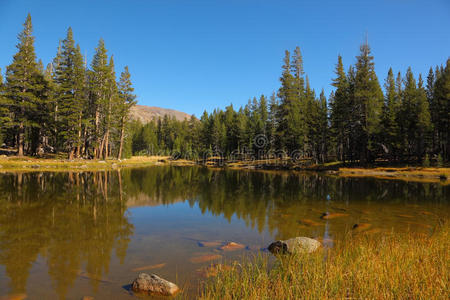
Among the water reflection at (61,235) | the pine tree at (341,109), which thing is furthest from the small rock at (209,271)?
the pine tree at (341,109)

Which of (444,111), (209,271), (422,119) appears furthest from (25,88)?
(444,111)

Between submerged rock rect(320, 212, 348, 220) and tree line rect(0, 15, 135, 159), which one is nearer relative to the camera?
submerged rock rect(320, 212, 348, 220)

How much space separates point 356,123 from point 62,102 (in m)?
51.5

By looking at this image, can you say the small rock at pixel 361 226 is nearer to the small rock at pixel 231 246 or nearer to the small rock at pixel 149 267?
the small rock at pixel 231 246

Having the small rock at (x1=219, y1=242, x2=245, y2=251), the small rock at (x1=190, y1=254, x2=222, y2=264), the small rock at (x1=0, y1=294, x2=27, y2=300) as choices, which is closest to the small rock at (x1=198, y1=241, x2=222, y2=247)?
the small rock at (x1=219, y1=242, x2=245, y2=251)

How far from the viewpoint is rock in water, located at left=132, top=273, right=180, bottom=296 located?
18.4 ft

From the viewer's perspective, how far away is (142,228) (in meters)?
11.4

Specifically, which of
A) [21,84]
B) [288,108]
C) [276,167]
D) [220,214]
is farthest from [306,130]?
[21,84]

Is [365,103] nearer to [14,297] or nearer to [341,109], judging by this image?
[341,109]

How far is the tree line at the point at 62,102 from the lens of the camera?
41.9 meters

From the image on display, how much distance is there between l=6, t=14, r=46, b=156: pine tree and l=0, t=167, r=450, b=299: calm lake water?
1122 inches

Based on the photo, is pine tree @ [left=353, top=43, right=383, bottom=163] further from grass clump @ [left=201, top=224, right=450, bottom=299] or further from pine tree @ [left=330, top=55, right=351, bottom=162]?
grass clump @ [left=201, top=224, right=450, bottom=299]

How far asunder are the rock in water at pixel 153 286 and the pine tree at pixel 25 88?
4606 cm

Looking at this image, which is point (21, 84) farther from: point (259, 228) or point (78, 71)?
point (259, 228)
